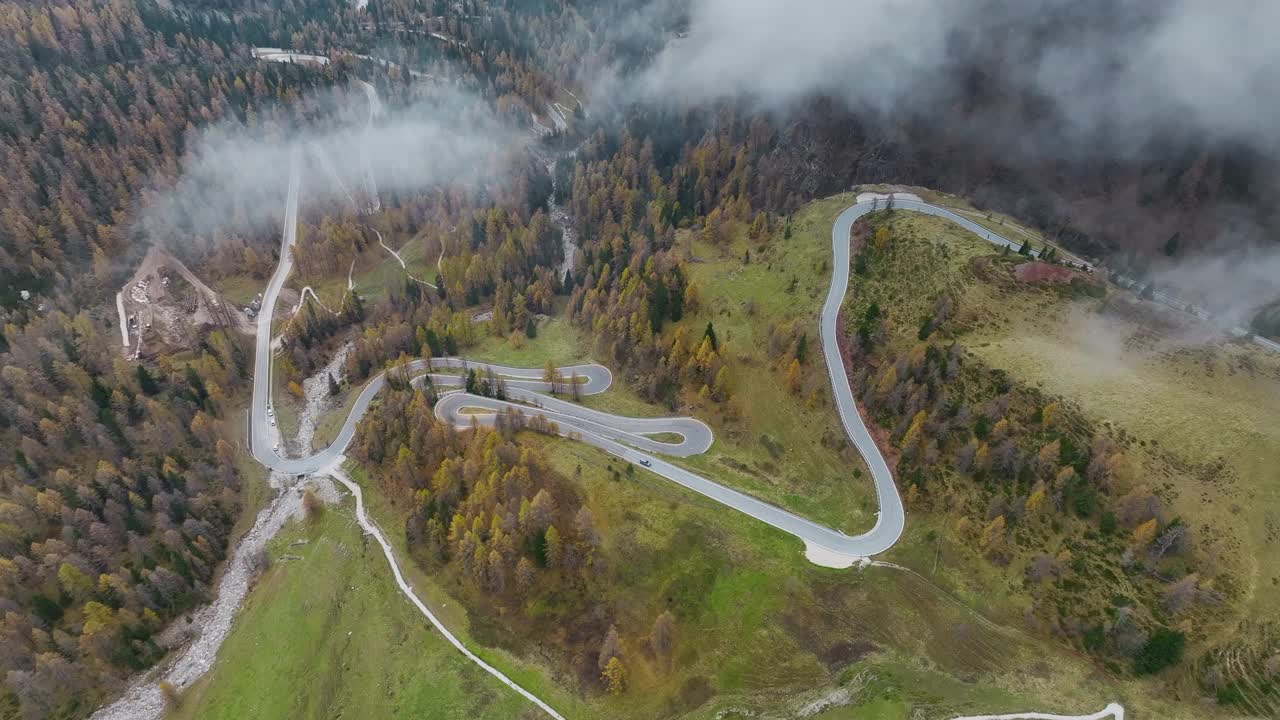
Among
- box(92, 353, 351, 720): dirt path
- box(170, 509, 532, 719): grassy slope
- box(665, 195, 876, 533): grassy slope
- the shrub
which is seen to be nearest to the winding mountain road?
box(665, 195, 876, 533): grassy slope

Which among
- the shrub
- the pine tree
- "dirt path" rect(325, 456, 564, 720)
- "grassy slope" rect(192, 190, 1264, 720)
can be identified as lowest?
"dirt path" rect(325, 456, 564, 720)

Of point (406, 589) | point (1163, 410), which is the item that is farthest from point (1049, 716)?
point (406, 589)

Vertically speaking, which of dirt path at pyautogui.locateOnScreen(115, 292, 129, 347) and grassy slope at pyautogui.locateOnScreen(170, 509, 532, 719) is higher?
dirt path at pyautogui.locateOnScreen(115, 292, 129, 347)

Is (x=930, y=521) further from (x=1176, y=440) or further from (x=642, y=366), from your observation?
(x=642, y=366)

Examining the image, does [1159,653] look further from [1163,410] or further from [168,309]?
[168,309]

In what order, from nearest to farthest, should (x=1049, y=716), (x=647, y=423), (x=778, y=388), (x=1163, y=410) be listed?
(x=1049, y=716) < (x=1163, y=410) < (x=778, y=388) < (x=647, y=423)

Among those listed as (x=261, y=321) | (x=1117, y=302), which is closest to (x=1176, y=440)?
(x=1117, y=302)

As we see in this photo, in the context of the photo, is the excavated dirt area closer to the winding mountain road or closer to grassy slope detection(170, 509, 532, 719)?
the winding mountain road

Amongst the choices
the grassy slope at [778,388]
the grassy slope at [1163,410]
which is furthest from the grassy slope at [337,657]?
the grassy slope at [1163,410]

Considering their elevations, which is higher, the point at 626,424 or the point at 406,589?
the point at 626,424
